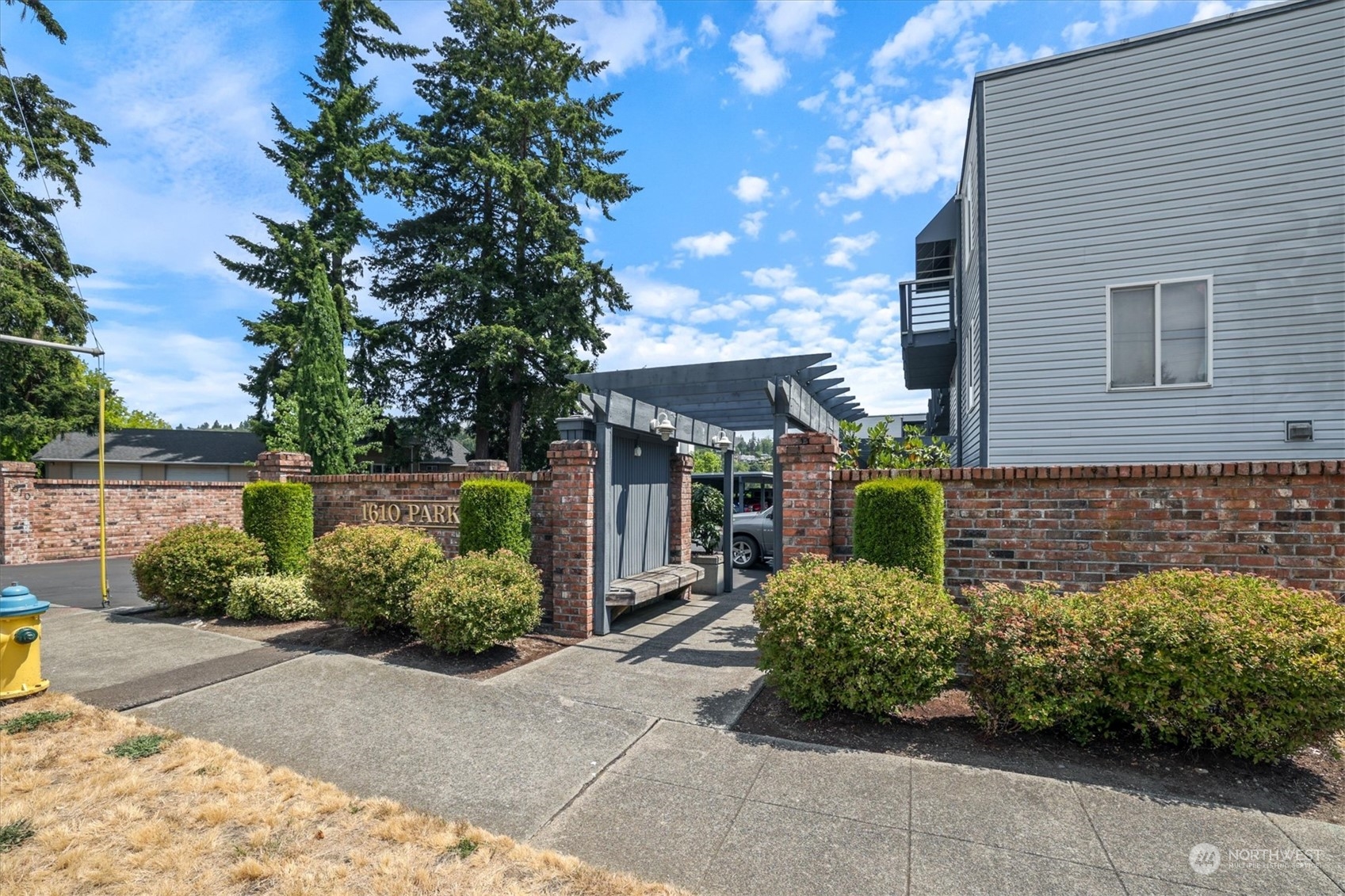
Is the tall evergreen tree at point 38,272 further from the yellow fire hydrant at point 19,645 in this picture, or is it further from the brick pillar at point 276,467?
the yellow fire hydrant at point 19,645

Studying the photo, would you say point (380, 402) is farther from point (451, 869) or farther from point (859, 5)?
point (451, 869)

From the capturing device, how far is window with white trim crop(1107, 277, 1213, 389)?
762 centimetres

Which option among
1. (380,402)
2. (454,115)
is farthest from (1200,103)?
(380,402)

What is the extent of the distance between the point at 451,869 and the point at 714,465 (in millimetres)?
35695

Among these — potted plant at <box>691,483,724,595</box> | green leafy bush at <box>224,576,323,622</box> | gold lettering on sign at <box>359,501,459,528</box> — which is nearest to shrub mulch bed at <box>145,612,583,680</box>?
green leafy bush at <box>224,576,323,622</box>

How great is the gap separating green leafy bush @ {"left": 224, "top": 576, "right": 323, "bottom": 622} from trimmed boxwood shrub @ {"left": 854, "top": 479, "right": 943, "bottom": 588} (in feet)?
20.7

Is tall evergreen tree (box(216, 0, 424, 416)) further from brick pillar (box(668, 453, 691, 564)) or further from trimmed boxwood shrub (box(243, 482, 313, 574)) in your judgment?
brick pillar (box(668, 453, 691, 564))

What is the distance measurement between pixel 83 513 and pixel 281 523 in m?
9.38

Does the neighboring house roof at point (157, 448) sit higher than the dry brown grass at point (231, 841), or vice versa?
the neighboring house roof at point (157, 448)

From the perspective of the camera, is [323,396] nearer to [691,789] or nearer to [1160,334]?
[691,789]

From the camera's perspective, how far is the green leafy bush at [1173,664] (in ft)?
10.7

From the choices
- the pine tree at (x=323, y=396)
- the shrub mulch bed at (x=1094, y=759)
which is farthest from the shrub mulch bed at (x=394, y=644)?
the pine tree at (x=323, y=396)

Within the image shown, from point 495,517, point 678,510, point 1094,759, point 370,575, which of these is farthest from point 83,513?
point 1094,759

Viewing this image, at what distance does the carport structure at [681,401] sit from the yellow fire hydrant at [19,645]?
465cm
